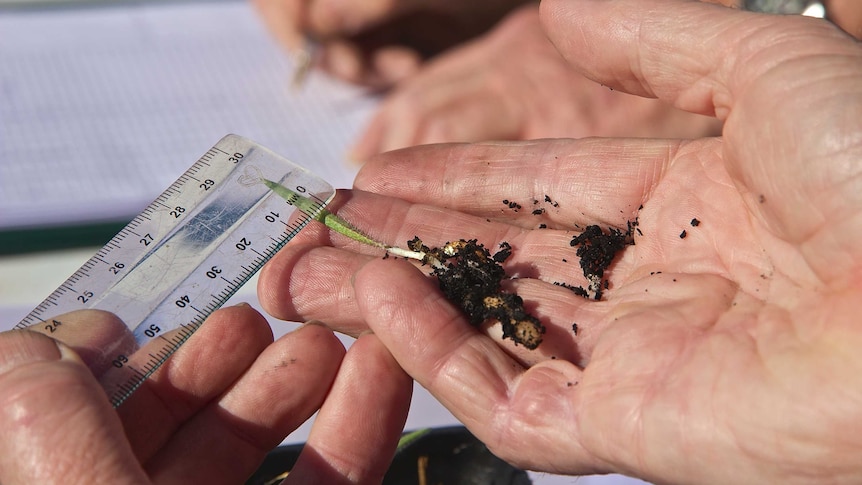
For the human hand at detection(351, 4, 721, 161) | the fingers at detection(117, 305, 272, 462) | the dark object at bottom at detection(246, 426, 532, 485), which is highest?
the fingers at detection(117, 305, 272, 462)

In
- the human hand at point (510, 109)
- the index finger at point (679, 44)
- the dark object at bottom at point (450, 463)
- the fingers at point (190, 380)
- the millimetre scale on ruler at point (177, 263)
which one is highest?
the index finger at point (679, 44)

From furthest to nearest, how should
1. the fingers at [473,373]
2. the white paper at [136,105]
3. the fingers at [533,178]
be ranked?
the white paper at [136,105]
the fingers at [533,178]
the fingers at [473,373]

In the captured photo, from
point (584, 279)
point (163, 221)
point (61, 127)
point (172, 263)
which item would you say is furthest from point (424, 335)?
point (61, 127)

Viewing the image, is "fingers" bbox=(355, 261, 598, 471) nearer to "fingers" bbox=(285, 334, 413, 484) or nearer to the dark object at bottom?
"fingers" bbox=(285, 334, 413, 484)

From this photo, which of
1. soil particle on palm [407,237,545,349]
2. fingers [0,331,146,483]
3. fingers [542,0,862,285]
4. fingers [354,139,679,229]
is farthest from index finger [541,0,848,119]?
fingers [0,331,146,483]

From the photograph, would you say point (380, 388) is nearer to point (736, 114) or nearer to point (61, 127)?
point (736, 114)

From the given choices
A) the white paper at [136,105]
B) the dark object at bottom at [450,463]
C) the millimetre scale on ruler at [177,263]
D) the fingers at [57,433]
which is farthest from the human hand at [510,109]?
the fingers at [57,433]

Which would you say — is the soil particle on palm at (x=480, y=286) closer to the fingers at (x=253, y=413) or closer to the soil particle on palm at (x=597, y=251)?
the soil particle on palm at (x=597, y=251)
